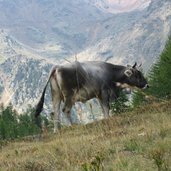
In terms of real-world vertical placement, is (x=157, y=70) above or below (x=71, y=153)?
above

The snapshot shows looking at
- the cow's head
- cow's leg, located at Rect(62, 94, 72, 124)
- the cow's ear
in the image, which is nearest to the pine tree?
the cow's head

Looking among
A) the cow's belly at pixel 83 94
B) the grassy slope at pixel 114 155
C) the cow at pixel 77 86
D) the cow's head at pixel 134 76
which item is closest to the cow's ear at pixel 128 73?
the cow's head at pixel 134 76

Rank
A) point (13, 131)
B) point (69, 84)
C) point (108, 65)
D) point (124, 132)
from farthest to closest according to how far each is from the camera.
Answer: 1. point (13, 131)
2. point (108, 65)
3. point (69, 84)
4. point (124, 132)

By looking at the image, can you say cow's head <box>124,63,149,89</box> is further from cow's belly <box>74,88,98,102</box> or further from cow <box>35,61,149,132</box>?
cow's belly <box>74,88,98,102</box>

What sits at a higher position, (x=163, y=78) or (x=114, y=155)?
(x=163, y=78)

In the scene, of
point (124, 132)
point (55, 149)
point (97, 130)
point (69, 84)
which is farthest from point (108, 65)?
point (55, 149)

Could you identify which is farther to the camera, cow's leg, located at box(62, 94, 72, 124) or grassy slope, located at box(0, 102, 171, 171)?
cow's leg, located at box(62, 94, 72, 124)

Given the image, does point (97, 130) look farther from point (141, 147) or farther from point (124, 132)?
point (141, 147)

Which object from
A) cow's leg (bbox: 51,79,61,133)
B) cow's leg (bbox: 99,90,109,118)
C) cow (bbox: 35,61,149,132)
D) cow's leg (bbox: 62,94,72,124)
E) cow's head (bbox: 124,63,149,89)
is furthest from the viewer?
cow's head (bbox: 124,63,149,89)

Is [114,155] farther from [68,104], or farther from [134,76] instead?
[134,76]

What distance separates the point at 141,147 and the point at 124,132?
343cm

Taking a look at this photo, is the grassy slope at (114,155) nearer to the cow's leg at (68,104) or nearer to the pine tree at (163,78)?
the cow's leg at (68,104)

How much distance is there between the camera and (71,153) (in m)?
9.04

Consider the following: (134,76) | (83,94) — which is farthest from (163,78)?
(83,94)
